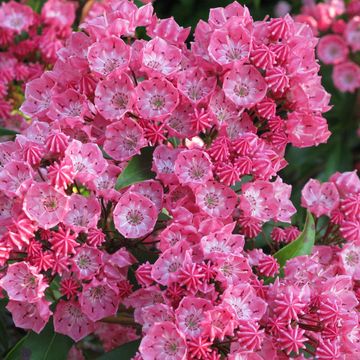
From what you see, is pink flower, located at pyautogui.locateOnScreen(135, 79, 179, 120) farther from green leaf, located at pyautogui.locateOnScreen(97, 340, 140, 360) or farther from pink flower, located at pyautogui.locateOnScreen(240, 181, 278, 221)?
green leaf, located at pyautogui.locateOnScreen(97, 340, 140, 360)

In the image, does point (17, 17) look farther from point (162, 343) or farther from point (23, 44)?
point (162, 343)

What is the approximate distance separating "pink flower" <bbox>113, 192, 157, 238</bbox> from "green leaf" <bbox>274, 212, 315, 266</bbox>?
0.26 meters

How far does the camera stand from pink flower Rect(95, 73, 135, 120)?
132 centimetres

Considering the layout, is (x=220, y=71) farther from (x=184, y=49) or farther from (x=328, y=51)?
(x=328, y=51)

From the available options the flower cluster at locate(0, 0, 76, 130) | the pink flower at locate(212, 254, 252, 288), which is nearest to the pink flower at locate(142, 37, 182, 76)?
the pink flower at locate(212, 254, 252, 288)

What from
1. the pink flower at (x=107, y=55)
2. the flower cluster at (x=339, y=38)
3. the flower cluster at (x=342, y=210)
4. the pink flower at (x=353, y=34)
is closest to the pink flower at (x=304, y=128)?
the flower cluster at (x=342, y=210)

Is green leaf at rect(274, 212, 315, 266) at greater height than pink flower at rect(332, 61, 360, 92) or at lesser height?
greater

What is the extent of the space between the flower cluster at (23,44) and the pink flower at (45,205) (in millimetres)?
691

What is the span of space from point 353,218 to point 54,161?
60 centimetres

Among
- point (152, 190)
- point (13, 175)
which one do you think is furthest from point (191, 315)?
point (13, 175)

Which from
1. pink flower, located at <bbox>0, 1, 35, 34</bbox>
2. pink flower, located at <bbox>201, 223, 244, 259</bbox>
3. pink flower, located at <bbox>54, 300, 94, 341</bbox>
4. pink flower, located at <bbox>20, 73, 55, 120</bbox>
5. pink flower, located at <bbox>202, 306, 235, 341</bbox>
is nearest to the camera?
pink flower, located at <bbox>202, 306, 235, 341</bbox>

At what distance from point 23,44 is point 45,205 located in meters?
0.92

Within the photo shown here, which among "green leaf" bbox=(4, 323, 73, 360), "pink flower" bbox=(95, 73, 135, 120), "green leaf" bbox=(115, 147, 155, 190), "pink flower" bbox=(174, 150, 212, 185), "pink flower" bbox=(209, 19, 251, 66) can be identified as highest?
"pink flower" bbox=(209, 19, 251, 66)

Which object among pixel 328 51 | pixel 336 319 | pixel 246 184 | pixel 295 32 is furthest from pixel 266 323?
pixel 328 51
